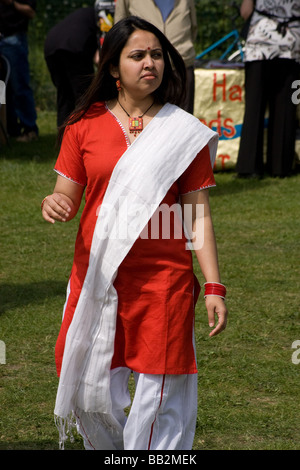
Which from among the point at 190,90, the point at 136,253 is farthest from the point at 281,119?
the point at 136,253

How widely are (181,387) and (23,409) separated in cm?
133

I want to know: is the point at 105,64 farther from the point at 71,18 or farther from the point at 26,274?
the point at 71,18

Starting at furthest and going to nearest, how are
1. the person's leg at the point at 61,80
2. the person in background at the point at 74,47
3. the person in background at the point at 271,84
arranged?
the person's leg at the point at 61,80 → the person in background at the point at 74,47 → the person in background at the point at 271,84

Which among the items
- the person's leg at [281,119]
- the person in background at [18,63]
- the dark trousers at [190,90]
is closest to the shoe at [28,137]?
the person in background at [18,63]

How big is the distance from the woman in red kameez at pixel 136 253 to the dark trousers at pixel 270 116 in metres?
5.72

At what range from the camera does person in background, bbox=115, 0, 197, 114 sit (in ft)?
24.9

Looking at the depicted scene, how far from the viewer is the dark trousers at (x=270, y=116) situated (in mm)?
8672

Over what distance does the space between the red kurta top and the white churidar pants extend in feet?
0.15

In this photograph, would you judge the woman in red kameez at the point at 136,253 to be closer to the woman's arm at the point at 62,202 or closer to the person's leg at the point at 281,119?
the woman's arm at the point at 62,202

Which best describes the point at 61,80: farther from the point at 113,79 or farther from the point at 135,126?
the point at 135,126

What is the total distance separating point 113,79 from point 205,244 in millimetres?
657

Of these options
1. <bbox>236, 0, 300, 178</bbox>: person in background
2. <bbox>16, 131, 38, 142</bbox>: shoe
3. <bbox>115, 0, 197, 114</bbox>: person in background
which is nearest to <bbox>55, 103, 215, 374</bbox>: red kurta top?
<bbox>115, 0, 197, 114</bbox>: person in background

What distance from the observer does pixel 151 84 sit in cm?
302

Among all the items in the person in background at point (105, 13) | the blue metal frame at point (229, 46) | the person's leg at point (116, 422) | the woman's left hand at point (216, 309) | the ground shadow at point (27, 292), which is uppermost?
the woman's left hand at point (216, 309)
